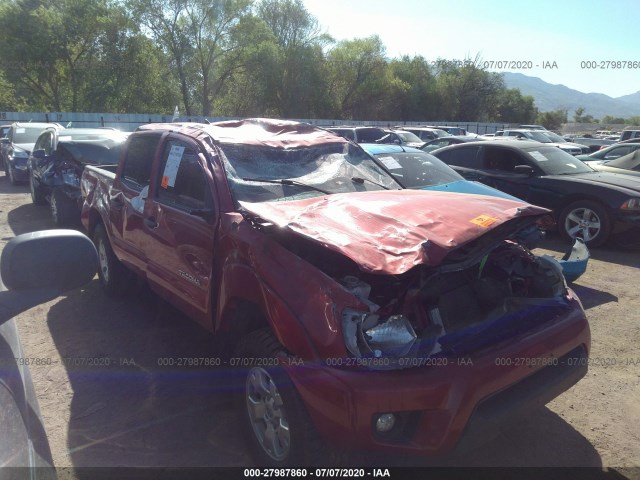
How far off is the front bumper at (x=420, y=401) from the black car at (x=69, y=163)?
7.37 meters

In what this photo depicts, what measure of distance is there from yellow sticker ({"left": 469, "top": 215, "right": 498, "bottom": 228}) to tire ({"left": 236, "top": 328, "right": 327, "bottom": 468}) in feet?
4.02

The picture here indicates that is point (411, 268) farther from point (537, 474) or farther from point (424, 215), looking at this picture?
point (537, 474)

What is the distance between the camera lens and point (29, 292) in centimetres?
162

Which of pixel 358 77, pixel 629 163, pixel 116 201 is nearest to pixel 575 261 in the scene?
pixel 116 201

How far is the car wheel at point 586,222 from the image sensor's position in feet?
24.7

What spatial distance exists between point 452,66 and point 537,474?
171 feet

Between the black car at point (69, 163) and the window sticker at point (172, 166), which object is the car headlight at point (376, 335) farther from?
the black car at point (69, 163)

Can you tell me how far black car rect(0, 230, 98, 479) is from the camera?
1.51 meters

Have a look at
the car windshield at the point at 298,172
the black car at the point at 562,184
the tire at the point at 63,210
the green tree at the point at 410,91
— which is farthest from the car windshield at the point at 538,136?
the green tree at the point at 410,91

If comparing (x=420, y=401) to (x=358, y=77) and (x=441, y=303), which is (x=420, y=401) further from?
(x=358, y=77)

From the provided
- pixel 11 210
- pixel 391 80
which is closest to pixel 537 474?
pixel 11 210

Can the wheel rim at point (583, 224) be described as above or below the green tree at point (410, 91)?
below

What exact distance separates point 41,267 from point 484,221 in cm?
209

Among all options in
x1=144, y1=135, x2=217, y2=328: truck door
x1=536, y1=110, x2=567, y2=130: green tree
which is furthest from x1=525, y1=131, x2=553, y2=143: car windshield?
x1=536, y1=110, x2=567, y2=130: green tree
